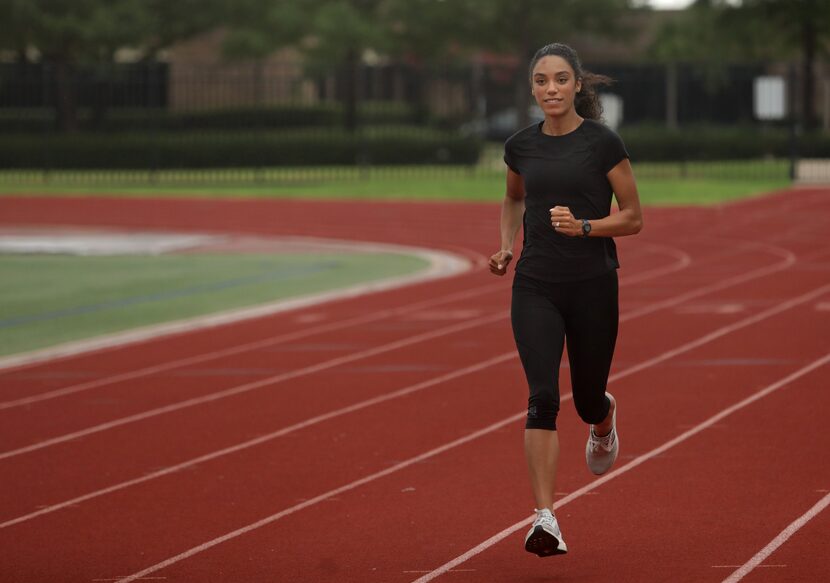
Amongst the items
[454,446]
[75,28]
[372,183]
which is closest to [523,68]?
[372,183]

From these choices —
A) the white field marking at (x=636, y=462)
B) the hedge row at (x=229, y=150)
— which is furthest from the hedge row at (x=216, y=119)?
the white field marking at (x=636, y=462)

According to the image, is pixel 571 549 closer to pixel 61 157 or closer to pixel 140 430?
pixel 140 430

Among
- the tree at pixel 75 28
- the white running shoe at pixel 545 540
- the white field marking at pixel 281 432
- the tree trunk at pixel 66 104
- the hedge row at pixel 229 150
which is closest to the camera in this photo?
the white running shoe at pixel 545 540

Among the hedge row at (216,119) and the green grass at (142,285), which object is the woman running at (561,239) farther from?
the hedge row at (216,119)

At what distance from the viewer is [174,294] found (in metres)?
15.8

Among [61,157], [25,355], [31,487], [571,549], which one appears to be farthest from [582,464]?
[61,157]

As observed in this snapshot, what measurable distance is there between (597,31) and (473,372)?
147 ft

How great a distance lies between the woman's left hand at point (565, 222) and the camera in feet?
18.1

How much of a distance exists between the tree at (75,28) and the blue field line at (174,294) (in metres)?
25.3

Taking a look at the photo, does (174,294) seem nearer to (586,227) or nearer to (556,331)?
(556,331)

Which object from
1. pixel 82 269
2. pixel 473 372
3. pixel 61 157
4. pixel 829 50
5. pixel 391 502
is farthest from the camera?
pixel 829 50

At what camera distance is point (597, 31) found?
53.9 m

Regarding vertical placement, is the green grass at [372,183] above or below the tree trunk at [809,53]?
below

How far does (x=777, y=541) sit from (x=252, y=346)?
6610 mm
